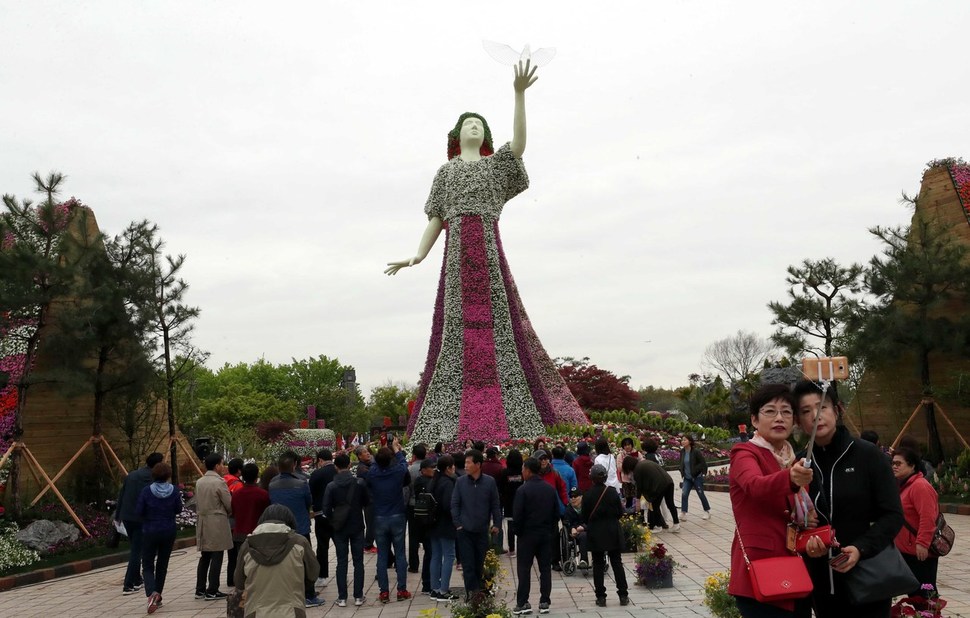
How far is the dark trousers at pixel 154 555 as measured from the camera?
8070 mm

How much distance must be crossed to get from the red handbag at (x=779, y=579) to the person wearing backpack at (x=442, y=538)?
15.6 ft

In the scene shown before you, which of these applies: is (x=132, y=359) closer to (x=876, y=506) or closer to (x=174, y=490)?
(x=174, y=490)

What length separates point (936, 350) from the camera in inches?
635

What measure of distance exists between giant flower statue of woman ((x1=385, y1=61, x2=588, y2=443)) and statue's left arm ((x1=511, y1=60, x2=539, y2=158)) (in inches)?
1.4

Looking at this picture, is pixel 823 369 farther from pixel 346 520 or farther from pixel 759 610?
pixel 346 520

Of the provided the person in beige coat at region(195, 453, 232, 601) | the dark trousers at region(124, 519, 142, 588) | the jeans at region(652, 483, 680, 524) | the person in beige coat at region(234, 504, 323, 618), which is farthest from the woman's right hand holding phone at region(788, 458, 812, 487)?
the jeans at region(652, 483, 680, 524)

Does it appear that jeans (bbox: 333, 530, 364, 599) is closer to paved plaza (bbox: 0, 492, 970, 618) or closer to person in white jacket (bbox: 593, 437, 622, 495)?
paved plaza (bbox: 0, 492, 970, 618)

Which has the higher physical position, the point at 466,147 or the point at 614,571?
the point at 466,147

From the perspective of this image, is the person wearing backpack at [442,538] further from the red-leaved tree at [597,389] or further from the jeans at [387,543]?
the red-leaved tree at [597,389]

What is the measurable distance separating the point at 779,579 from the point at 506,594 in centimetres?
506

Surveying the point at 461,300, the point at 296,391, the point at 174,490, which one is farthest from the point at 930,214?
the point at 296,391

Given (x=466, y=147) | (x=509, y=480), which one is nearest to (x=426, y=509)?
(x=509, y=480)

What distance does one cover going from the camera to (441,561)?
26.1ft

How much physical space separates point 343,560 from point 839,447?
5.75 m
